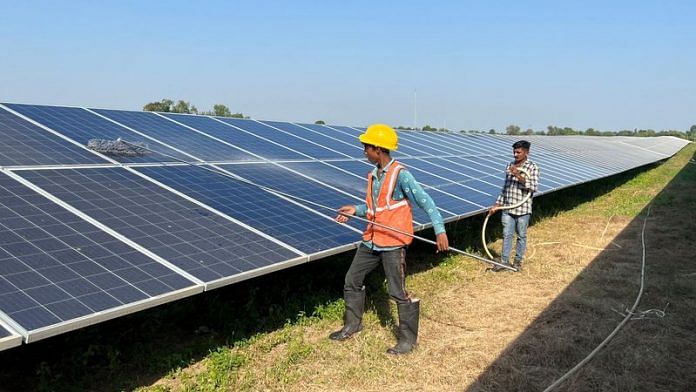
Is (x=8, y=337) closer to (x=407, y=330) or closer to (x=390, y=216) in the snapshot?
(x=390, y=216)

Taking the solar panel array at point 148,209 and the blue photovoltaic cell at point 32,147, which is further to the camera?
the blue photovoltaic cell at point 32,147

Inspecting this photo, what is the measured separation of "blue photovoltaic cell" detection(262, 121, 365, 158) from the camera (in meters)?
11.1

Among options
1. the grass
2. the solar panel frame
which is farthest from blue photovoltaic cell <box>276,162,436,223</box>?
the solar panel frame

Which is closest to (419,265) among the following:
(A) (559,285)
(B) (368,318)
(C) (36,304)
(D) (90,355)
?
(A) (559,285)

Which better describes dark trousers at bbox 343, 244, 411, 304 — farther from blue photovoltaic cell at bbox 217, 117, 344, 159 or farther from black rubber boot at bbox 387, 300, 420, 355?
blue photovoltaic cell at bbox 217, 117, 344, 159

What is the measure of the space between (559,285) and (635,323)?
5.20ft

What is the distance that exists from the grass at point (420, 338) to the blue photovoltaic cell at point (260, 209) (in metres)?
1.01

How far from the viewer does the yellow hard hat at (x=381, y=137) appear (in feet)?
16.6

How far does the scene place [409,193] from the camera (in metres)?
5.09

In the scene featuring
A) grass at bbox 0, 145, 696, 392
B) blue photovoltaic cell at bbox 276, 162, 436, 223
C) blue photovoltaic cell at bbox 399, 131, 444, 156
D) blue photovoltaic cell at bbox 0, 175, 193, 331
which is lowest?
grass at bbox 0, 145, 696, 392

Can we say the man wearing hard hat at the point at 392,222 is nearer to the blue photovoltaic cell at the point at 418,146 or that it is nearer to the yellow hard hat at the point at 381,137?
the yellow hard hat at the point at 381,137

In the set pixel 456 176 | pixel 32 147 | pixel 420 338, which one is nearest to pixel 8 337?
pixel 32 147

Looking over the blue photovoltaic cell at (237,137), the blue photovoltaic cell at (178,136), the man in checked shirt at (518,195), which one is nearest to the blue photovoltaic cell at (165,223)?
the blue photovoltaic cell at (178,136)

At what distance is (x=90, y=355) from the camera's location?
4957 millimetres
